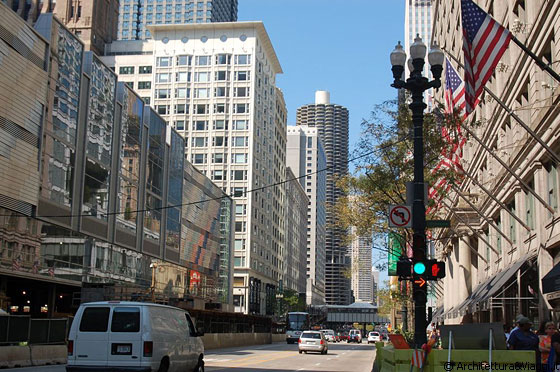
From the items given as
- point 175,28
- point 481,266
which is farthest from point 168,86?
point 481,266

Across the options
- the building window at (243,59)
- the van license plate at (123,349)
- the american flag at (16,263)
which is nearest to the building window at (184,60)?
the building window at (243,59)

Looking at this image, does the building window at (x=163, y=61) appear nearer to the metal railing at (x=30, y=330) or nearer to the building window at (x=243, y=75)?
the building window at (x=243, y=75)

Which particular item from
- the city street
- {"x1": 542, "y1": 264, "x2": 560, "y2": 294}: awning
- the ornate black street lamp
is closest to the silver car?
the city street

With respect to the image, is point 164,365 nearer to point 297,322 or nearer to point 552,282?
point 552,282

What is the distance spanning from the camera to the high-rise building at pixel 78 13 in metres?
114

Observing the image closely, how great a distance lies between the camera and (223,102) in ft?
384

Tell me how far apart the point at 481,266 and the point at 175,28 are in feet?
285

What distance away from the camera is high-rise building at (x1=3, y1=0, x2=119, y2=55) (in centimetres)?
11362

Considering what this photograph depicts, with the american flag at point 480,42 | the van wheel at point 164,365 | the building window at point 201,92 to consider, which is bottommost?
the van wheel at point 164,365

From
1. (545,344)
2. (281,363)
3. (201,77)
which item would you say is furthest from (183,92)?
(545,344)

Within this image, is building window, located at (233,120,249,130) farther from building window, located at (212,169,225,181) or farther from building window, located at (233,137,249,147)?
building window, located at (212,169,225,181)

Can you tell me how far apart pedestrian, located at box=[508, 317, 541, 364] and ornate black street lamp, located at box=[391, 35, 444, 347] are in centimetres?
248

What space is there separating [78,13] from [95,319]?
108532 millimetres

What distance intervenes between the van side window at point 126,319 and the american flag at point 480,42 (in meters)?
11.3
